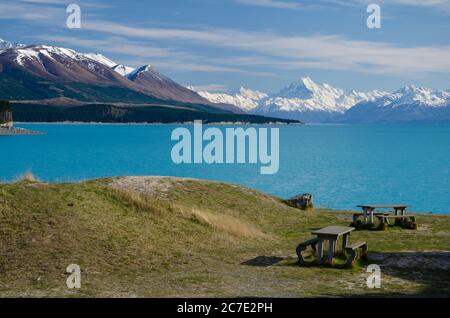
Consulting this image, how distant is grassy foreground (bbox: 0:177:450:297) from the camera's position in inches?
770

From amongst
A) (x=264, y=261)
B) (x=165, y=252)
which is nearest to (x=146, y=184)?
(x=165, y=252)

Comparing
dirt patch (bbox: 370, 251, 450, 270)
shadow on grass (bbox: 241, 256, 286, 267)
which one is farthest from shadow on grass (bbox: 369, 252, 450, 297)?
shadow on grass (bbox: 241, 256, 286, 267)

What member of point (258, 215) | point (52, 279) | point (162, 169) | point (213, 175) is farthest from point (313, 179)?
point (52, 279)

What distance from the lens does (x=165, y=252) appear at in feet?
80.7

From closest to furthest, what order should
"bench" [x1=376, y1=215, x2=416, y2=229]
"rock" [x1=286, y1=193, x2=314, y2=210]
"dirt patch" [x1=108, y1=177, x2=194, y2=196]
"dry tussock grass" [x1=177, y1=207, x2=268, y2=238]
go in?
"dry tussock grass" [x1=177, y1=207, x2=268, y2=238], "bench" [x1=376, y1=215, x2=416, y2=229], "dirt patch" [x1=108, y1=177, x2=194, y2=196], "rock" [x1=286, y1=193, x2=314, y2=210]

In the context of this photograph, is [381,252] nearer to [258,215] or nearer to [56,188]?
[258,215]

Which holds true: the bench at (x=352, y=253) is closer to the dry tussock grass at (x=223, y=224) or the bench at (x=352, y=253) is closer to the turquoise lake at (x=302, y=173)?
the dry tussock grass at (x=223, y=224)

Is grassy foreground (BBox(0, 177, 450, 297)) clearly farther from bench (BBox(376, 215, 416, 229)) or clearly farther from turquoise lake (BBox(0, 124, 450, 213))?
turquoise lake (BBox(0, 124, 450, 213))

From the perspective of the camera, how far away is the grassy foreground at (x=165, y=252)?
1955 centimetres

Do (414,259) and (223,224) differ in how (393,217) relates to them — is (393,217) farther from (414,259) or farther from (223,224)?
(223,224)

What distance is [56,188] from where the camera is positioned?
95.9 ft

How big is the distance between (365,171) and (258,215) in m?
102

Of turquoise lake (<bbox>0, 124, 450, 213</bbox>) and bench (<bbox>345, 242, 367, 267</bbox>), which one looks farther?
turquoise lake (<bbox>0, 124, 450, 213</bbox>)
